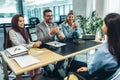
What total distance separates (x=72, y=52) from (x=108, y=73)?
0.73 m

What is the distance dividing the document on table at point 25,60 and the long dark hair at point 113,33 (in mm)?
814

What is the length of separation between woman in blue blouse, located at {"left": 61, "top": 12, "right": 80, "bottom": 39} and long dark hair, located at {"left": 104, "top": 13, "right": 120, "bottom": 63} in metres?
1.41

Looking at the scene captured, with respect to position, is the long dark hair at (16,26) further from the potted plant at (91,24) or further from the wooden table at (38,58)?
the potted plant at (91,24)

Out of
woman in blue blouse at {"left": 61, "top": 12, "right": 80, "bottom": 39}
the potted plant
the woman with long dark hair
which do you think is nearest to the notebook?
the woman with long dark hair

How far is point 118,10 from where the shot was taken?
11.1 ft

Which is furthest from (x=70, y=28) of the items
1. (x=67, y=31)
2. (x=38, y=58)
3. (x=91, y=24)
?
(x=38, y=58)

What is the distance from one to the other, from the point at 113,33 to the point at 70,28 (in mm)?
1521

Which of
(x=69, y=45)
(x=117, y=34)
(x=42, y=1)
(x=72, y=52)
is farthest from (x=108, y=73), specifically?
(x=42, y=1)

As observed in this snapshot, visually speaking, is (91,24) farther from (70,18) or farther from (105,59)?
(105,59)

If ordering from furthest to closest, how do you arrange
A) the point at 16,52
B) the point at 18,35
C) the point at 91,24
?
1. the point at 91,24
2. the point at 18,35
3. the point at 16,52

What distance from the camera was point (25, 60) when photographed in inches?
71.5

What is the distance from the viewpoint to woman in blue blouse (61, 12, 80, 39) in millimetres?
2828

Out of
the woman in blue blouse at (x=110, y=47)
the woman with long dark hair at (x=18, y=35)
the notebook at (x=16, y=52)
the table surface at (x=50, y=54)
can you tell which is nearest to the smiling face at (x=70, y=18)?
the table surface at (x=50, y=54)

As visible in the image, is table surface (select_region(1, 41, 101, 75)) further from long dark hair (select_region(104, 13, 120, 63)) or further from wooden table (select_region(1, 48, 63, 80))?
long dark hair (select_region(104, 13, 120, 63))
